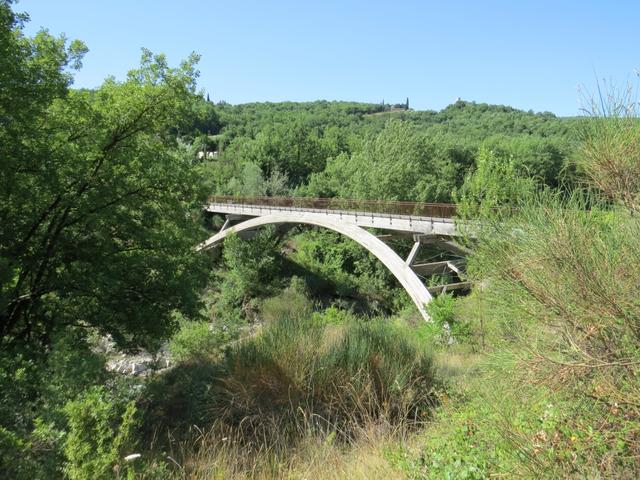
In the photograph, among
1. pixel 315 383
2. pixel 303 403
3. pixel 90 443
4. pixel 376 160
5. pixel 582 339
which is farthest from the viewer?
pixel 376 160

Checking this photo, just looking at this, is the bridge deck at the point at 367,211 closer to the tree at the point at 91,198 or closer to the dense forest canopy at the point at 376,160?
the tree at the point at 91,198

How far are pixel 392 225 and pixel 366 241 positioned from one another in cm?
127

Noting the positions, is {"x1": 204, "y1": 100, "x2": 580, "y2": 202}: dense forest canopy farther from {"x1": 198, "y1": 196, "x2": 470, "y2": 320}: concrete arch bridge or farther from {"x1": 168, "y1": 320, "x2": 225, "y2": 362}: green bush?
{"x1": 168, "y1": 320, "x2": 225, "y2": 362}: green bush

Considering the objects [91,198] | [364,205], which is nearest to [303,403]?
[91,198]

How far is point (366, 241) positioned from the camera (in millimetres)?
17156

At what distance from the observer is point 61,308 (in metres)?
7.11

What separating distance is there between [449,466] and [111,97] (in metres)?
7.35

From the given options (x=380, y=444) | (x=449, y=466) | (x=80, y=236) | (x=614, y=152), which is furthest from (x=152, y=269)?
(x=614, y=152)

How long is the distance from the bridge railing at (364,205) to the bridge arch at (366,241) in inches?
23.0

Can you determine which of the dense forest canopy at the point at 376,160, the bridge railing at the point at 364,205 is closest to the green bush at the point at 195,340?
the bridge railing at the point at 364,205

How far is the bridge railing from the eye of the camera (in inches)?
576

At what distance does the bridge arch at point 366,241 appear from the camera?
1448 cm

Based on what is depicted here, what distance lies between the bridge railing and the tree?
865 centimetres

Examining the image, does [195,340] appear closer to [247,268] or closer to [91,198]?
[91,198]
